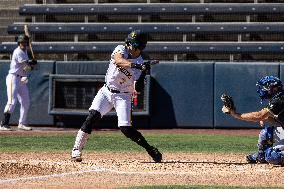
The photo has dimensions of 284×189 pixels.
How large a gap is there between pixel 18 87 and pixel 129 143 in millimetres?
4061

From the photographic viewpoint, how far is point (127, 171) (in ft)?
27.2

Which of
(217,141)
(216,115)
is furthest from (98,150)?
(216,115)

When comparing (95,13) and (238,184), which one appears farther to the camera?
(95,13)

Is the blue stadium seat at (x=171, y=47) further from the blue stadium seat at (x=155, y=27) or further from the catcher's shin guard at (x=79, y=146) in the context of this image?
the catcher's shin guard at (x=79, y=146)

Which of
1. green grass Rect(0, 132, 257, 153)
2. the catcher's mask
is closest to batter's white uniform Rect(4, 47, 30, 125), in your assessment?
green grass Rect(0, 132, 257, 153)

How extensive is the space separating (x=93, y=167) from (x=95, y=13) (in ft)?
38.5

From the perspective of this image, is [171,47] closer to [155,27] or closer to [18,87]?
[155,27]

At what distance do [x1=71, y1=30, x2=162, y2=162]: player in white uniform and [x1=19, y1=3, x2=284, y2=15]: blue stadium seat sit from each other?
408 inches

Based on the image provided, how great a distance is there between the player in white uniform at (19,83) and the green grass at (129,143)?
5.25 ft

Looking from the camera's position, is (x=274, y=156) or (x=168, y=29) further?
(x=168, y=29)

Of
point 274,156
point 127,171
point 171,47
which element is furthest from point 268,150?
point 171,47

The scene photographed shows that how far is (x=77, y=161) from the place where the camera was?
934 cm

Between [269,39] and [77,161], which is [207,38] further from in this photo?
[77,161]

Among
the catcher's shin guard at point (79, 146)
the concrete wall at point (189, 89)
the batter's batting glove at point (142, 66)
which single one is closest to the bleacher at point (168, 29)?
the concrete wall at point (189, 89)
